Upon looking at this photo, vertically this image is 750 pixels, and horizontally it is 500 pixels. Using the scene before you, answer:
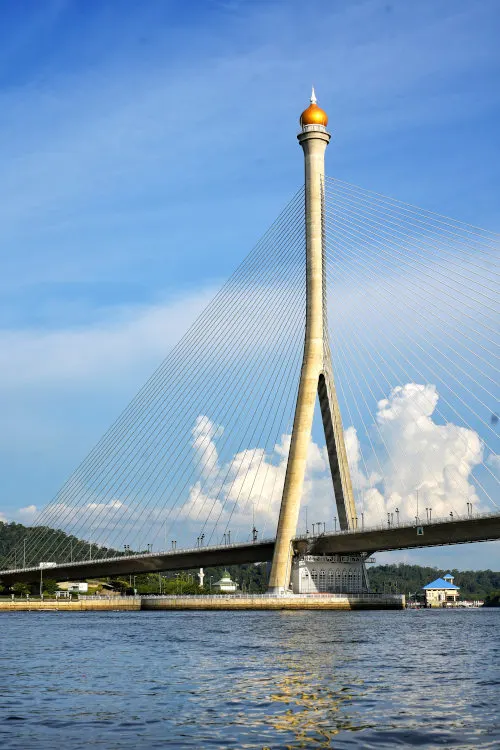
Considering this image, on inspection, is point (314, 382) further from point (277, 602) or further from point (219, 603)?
point (219, 603)

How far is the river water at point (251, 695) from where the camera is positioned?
1580cm

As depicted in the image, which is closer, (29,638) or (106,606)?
(29,638)

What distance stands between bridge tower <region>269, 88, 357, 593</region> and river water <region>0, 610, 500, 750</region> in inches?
1599

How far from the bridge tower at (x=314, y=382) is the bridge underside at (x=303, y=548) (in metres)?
3.76

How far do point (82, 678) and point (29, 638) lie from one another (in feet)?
71.1

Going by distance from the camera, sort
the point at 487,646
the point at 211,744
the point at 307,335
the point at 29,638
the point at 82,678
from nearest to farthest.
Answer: the point at 211,744 → the point at 82,678 → the point at 487,646 → the point at 29,638 → the point at 307,335

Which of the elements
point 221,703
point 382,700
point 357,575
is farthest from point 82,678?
point 357,575

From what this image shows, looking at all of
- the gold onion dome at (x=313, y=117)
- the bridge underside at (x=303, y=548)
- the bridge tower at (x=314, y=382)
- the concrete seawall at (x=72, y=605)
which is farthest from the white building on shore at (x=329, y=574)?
the gold onion dome at (x=313, y=117)

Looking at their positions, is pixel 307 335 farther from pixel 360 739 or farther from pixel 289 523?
pixel 360 739

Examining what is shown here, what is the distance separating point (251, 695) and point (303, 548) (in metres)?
68.9

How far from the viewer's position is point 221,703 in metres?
19.7

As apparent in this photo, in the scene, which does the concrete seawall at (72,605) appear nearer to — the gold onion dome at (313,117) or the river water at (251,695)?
the gold onion dome at (313,117)

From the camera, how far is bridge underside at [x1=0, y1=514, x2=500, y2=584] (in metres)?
78.8

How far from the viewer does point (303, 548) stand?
89000 millimetres
